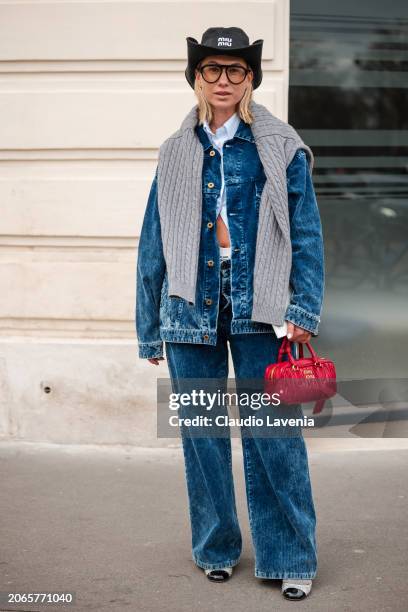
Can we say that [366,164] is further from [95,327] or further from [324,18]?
[95,327]

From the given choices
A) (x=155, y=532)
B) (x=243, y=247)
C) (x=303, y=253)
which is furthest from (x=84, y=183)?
(x=303, y=253)

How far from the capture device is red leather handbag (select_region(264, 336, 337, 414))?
12.3 ft

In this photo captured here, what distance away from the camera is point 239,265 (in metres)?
3.87

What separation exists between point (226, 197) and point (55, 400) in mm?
2633

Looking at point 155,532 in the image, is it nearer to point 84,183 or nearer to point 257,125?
point 257,125

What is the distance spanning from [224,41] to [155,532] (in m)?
2.20

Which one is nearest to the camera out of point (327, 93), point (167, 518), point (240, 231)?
point (240, 231)

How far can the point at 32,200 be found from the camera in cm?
612

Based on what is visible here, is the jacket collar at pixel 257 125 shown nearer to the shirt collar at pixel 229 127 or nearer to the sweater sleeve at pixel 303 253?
the shirt collar at pixel 229 127

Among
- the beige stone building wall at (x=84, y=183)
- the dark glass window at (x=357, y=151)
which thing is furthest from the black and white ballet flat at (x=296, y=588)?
the dark glass window at (x=357, y=151)

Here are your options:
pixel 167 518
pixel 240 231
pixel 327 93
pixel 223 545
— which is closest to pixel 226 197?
pixel 240 231

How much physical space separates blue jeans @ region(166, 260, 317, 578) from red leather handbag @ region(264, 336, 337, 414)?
114mm

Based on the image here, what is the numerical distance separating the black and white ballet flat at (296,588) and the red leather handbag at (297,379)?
27.9 inches

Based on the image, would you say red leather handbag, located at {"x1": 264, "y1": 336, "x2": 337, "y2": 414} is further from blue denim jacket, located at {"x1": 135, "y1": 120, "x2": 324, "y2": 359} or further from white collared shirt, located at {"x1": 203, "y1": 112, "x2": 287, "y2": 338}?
white collared shirt, located at {"x1": 203, "y1": 112, "x2": 287, "y2": 338}
